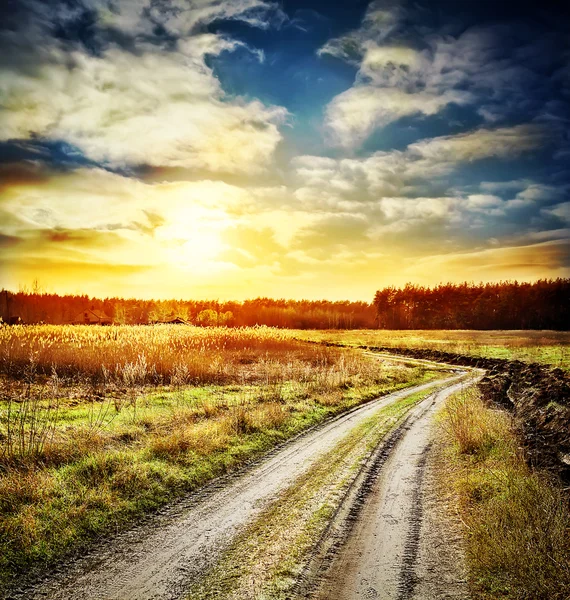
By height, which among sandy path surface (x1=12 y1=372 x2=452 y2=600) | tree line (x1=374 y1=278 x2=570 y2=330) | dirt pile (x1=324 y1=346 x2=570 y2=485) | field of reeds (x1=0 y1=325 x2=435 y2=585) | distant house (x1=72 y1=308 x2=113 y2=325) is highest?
tree line (x1=374 y1=278 x2=570 y2=330)

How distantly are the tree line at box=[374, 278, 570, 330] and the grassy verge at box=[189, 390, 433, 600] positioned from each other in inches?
4061

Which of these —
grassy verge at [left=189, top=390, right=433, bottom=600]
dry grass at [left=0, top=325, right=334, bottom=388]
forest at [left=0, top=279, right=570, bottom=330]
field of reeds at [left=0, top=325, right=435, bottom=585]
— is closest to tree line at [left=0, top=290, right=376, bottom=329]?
forest at [left=0, top=279, right=570, bottom=330]

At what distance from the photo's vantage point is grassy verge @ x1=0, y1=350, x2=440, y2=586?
21.4 ft

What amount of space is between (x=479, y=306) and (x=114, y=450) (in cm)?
11124

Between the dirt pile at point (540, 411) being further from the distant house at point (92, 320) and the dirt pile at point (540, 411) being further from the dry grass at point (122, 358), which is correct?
the distant house at point (92, 320)

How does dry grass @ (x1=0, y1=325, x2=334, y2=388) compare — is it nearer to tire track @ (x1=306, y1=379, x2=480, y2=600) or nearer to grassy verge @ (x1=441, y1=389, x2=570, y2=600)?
tire track @ (x1=306, y1=379, x2=480, y2=600)

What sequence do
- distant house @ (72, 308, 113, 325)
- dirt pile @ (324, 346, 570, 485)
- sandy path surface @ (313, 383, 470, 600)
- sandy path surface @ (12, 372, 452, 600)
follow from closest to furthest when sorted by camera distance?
sandy path surface @ (12, 372, 452, 600) < sandy path surface @ (313, 383, 470, 600) < dirt pile @ (324, 346, 570, 485) < distant house @ (72, 308, 113, 325)

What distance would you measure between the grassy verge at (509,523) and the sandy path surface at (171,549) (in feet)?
12.2

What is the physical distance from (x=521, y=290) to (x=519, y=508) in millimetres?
115364

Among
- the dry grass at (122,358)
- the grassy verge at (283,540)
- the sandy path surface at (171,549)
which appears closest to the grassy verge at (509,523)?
the grassy verge at (283,540)

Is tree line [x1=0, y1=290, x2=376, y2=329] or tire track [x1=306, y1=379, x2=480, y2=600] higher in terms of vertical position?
tree line [x1=0, y1=290, x2=376, y2=329]

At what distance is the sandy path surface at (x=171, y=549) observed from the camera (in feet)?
16.9

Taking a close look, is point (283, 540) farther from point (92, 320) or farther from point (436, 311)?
point (436, 311)

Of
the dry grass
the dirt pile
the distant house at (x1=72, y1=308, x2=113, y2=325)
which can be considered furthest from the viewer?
the distant house at (x1=72, y1=308, x2=113, y2=325)
